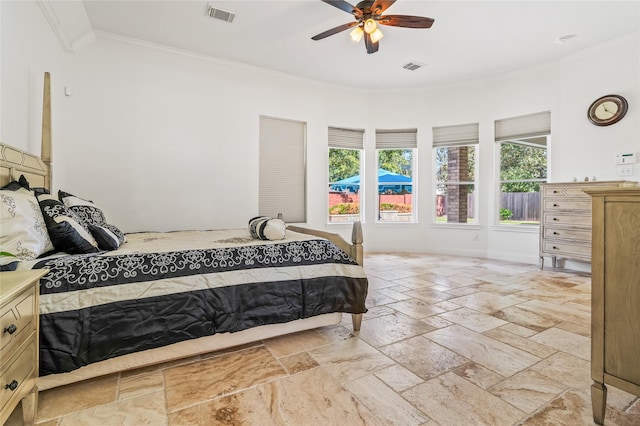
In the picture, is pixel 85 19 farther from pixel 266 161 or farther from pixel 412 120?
pixel 412 120

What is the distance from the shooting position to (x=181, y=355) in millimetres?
1930

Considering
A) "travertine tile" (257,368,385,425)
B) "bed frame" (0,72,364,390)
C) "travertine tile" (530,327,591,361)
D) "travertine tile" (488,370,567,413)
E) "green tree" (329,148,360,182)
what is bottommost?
"travertine tile" (257,368,385,425)

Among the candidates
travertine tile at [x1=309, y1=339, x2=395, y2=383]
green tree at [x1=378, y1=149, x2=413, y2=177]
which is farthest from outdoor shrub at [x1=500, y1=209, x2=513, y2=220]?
travertine tile at [x1=309, y1=339, x2=395, y2=383]

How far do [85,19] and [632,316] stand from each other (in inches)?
197

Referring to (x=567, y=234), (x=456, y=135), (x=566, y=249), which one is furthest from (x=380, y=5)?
(x=566, y=249)

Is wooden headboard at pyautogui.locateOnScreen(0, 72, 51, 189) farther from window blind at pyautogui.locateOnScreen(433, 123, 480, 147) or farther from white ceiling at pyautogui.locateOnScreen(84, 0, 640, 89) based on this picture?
window blind at pyautogui.locateOnScreen(433, 123, 480, 147)

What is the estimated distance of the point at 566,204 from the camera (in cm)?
418

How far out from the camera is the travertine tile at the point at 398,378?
5.67 ft

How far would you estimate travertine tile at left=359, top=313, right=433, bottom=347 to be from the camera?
91.3 inches

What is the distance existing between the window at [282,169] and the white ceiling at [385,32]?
0.87m

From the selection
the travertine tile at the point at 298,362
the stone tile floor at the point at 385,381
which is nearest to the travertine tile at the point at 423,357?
the stone tile floor at the point at 385,381

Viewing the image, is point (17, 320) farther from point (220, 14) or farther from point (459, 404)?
point (220, 14)

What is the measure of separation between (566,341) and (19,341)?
3081 millimetres

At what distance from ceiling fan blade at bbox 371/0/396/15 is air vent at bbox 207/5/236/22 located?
1.52 metres
